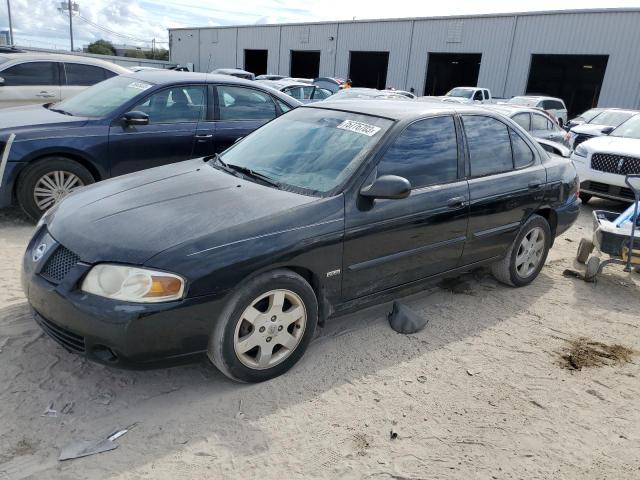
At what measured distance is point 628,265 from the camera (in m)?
4.90

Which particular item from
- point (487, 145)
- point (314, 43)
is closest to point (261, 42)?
point (314, 43)

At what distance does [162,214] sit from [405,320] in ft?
6.34

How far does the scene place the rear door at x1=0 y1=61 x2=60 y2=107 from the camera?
8203 millimetres

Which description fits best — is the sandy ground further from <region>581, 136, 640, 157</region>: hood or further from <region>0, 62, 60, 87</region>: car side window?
<region>0, 62, 60, 87</region>: car side window

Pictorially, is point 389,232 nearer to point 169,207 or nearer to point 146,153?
point 169,207

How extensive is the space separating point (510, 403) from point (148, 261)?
87.7 inches

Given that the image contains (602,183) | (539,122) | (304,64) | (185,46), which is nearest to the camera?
(602,183)

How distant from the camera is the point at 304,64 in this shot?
4225 centimetres

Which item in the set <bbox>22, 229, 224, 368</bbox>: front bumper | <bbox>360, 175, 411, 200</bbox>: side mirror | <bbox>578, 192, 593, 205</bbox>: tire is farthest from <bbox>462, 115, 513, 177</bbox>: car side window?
<bbox>578, 192, 593, 205</bbox>: tire

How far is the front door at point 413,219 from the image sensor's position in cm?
338

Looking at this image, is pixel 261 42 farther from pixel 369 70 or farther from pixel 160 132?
pixel 160 132

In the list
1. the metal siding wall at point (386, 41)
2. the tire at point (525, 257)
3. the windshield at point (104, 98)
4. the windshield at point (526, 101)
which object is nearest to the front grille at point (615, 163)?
the tire at point (525, 257)

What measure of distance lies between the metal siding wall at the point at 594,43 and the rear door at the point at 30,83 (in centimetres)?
2371

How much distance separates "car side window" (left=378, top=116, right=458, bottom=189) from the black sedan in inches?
0.5
